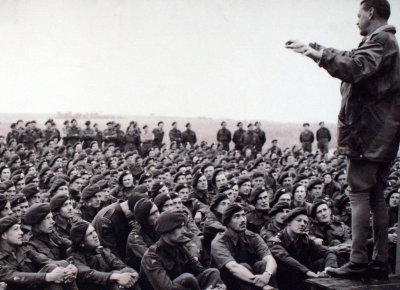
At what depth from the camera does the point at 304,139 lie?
19656 mm

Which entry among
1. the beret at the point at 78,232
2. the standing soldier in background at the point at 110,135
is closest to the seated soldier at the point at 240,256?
the beret at the point at 78,232

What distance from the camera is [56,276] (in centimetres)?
393

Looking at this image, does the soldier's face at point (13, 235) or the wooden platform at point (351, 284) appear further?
the soldier's face at point (13, 235)

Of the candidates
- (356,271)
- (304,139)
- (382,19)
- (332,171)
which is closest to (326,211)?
(356,271)

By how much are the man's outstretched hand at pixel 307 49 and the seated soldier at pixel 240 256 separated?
7.61 ft

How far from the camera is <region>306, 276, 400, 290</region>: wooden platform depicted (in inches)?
117

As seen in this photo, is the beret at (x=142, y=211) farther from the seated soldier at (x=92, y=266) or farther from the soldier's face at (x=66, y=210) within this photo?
the soldier's face at (x=66, y=210)

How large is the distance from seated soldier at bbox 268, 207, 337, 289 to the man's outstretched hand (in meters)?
2.65

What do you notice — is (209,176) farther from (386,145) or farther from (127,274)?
(386,145)

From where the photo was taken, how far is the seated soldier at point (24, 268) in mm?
3904

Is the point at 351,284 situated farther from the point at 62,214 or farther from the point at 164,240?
the point at 62,214

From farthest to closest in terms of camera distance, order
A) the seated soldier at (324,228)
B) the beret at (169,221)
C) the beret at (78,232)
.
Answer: the seated soldier at (324,228)
the beret at (78,232)
the beret at (169,221)

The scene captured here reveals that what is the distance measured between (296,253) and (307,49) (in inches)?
121

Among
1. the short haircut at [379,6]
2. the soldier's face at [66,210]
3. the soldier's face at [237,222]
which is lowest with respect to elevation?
the soldier's face at [66,210]
